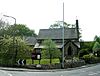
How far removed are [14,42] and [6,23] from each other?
33.3 m

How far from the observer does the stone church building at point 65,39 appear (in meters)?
76.8

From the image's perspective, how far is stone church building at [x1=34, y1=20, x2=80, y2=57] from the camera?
76.8m

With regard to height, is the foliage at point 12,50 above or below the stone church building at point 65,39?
below

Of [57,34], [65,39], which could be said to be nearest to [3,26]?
[57,34]

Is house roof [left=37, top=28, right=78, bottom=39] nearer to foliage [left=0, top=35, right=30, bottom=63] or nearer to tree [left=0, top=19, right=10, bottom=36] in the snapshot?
tree [left=0, top=19, right=10, bottom=36]

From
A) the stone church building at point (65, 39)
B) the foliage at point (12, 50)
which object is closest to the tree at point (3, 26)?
the stone church building at point (65, 39)

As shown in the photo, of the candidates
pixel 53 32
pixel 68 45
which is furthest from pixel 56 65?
pixel 53 32

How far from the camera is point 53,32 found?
8400cm

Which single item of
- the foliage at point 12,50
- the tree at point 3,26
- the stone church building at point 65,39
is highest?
the tree at point 3,26

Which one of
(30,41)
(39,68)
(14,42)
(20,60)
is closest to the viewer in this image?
(39,68)

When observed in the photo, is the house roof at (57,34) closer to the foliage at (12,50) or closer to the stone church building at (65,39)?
→ the stone church building at (65,39)

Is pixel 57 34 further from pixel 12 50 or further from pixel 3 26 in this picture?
pixel 12 50

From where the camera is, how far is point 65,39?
263 ft

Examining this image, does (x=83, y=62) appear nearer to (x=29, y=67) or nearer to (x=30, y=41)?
(x=29, y=67)
